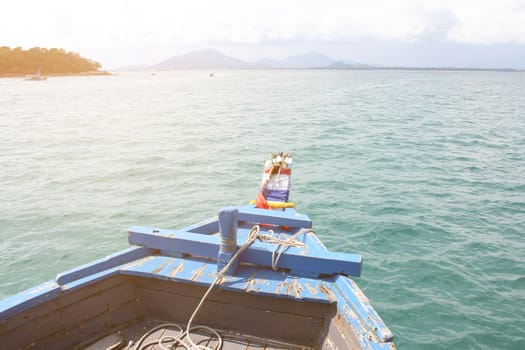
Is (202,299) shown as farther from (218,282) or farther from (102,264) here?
(102,264)

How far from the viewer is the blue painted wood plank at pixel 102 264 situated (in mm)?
Answer: 3918

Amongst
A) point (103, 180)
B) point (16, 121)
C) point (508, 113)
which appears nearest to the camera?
point (103, 180)

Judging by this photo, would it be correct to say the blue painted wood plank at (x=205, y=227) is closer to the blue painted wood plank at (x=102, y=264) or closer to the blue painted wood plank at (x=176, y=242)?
the blue painted wood plank at (x=176, y=242)

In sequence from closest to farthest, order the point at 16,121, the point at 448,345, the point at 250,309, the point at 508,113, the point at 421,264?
the point at 250,309, the point at 448,345, the point at 421,264, the point at 16,121, the point at 508,113

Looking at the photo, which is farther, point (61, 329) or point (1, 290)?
point (1, 290)

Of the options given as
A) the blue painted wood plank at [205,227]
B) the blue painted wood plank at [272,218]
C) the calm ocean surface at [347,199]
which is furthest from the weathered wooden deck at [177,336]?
the calm ocean surface at [347,199]

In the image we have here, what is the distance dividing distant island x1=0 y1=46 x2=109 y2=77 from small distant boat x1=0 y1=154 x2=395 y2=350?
15110 centimetres

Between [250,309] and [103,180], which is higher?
[250,309]

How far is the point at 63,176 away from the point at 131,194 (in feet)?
16.5

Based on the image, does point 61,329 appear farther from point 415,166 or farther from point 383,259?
point 415,166

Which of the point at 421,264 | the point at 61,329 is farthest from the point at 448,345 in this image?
the point at 61,329

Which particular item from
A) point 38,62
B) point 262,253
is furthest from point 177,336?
point 38,62

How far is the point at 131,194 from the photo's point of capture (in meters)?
14.7

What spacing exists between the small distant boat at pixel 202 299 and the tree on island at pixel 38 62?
16663 centimetres
